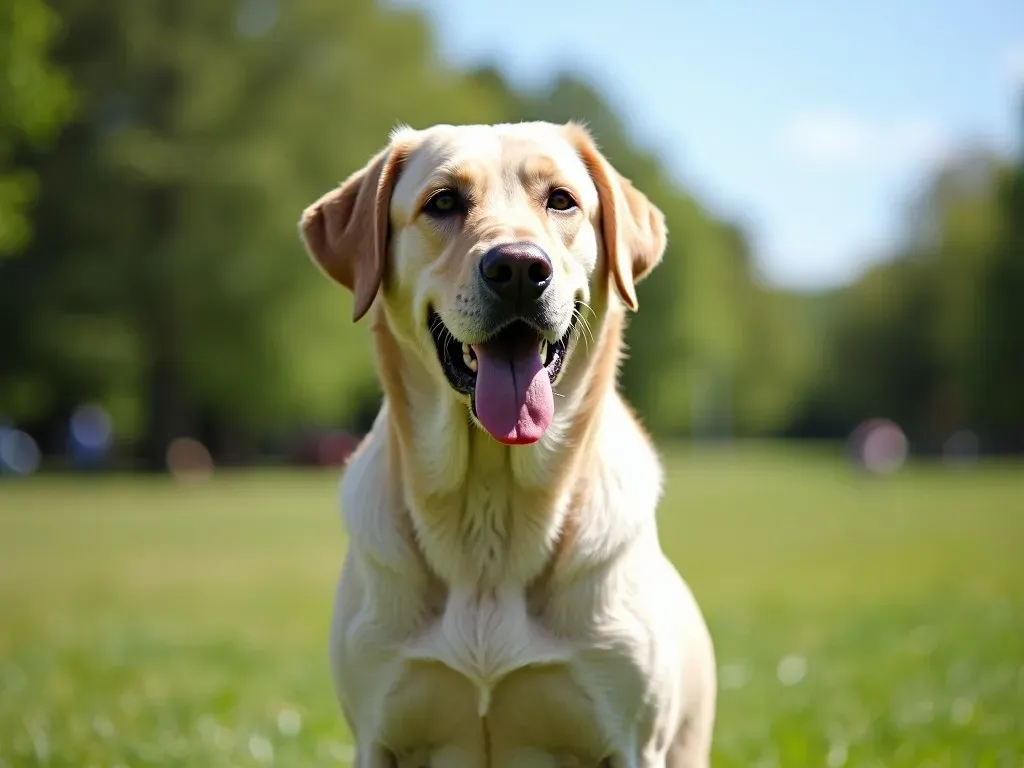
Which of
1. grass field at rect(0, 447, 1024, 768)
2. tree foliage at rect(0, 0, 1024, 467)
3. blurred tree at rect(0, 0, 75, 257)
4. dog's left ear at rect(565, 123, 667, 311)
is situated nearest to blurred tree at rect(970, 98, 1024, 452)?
tree foliage at rect(0, 0, 1024, 467)

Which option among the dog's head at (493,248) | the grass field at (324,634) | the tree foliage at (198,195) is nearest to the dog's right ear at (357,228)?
the dog's head at (493,248)

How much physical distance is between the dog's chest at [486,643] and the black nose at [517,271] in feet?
3.02

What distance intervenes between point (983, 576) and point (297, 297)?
22.0 m

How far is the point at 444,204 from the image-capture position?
12.3ft

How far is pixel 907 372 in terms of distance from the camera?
183 ft

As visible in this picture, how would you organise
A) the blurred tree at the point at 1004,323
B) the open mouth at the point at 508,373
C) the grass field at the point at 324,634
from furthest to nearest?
the blurred tree at the point at 1004,323 → the grass field at the point at 324,634 → the open mouth at the point at 508,373

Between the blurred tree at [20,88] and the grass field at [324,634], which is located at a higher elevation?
the blurred tree at [20,88]

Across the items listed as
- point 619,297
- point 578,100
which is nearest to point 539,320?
point 619,297

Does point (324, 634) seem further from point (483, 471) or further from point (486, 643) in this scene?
point (486, 643)

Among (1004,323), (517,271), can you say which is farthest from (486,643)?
(1004,323)

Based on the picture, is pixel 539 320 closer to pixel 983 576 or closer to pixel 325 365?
pixel 983 576

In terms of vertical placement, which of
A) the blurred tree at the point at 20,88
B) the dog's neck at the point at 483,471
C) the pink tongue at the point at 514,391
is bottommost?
the dog's neck at the point at 483,471

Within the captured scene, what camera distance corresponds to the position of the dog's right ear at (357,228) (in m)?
3.75

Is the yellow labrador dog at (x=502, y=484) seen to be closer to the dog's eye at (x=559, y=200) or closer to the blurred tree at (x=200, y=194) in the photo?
the dog's eye at (x=559, y=200)
